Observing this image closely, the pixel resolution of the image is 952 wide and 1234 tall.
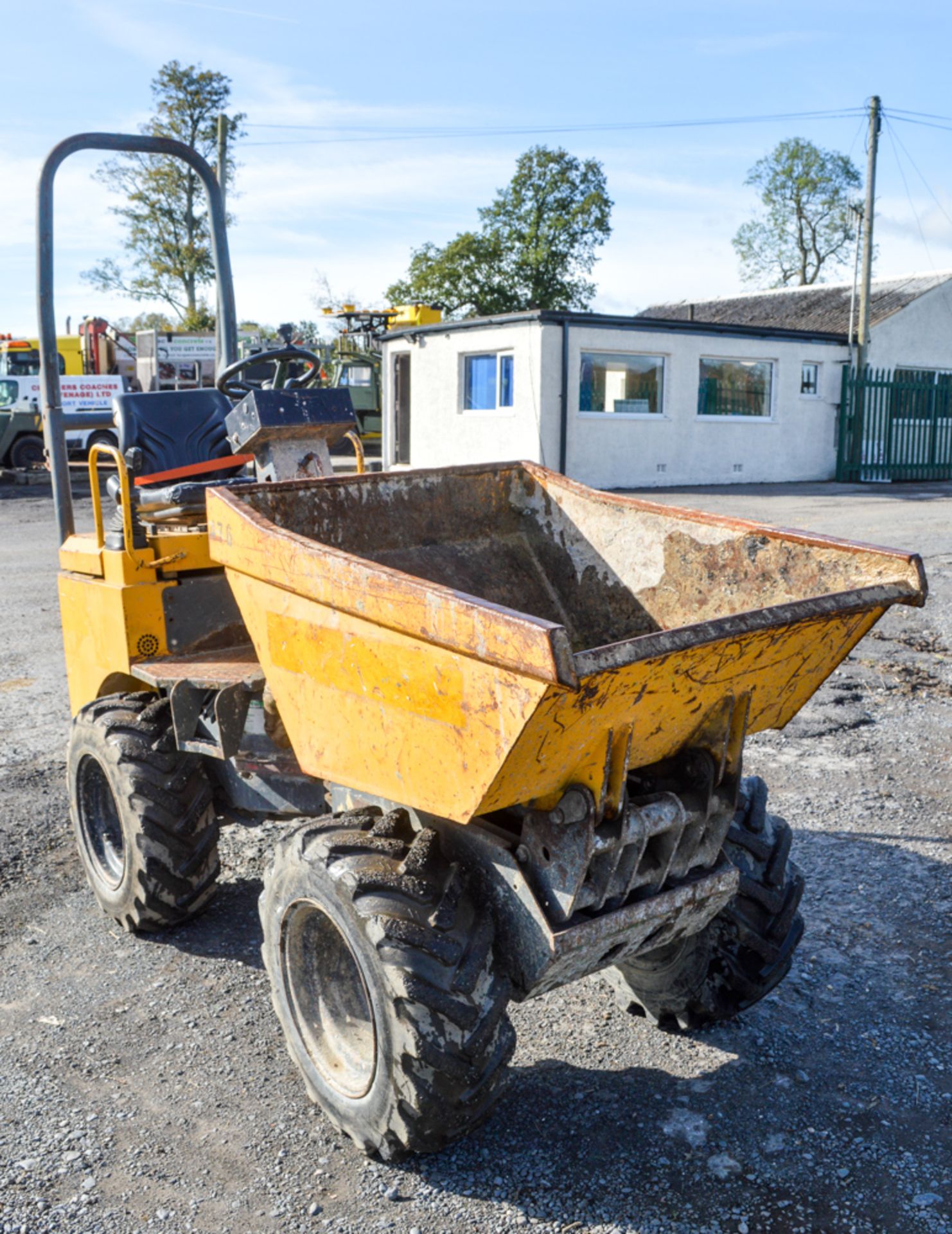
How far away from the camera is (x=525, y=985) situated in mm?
2758

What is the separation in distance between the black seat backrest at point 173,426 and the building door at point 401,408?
692 inches

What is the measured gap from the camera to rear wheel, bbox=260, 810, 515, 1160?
8.62ft

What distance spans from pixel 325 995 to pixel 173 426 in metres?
2.71

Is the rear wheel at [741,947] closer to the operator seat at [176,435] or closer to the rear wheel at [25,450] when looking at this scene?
the operator seat at [176,435]

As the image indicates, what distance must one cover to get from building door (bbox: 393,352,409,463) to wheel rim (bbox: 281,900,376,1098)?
65.0 feet

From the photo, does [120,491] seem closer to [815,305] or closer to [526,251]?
[815,305]

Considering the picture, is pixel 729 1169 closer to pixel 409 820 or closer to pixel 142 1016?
pixel 409 820

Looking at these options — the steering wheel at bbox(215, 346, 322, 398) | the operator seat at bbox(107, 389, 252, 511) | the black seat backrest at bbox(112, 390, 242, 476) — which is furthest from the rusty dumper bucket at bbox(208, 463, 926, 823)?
the black seat backrest at bbox(112, 390, 242, 476)

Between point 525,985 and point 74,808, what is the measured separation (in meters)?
2.24

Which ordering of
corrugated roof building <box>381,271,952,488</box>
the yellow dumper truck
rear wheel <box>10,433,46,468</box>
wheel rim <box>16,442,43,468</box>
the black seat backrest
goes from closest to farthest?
the yellow dumper truck < the black seat backrest < corrugated roof building <box>381,271,952,488</box> < rear wheel <box>10,433,46,468</box> < wheel rim <box>16,442,43,468</box>

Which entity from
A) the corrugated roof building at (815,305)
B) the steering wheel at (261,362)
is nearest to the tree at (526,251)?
the corrugated roof building at (815,305)

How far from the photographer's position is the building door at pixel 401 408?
22.5m

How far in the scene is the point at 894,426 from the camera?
910 inches

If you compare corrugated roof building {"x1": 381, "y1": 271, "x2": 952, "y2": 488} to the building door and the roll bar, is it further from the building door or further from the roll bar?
the roll bar
